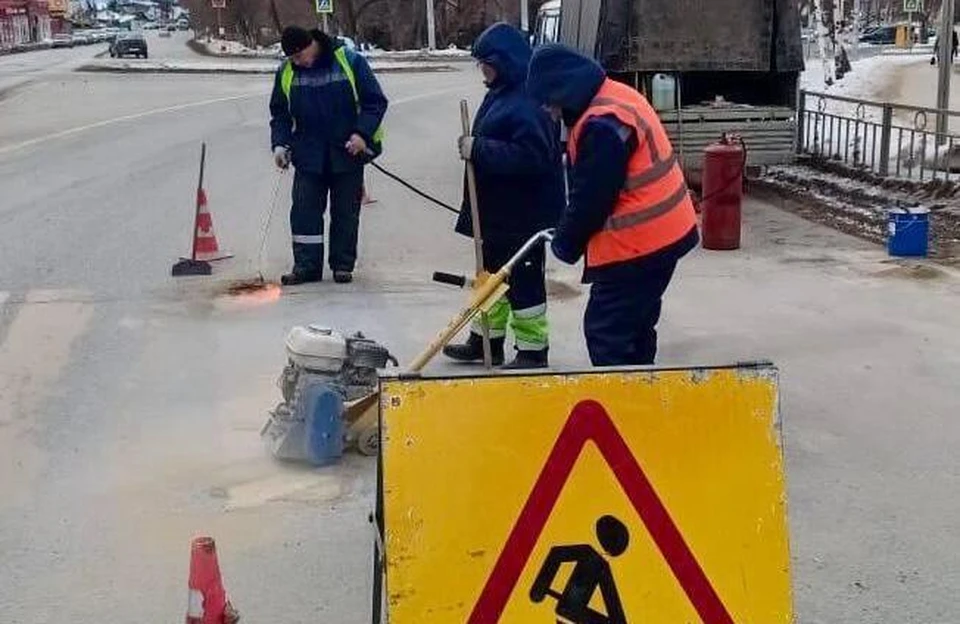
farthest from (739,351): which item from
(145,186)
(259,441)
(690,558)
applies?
(145,186)

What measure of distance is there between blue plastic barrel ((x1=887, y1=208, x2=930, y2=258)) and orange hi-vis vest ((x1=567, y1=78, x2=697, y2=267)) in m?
5.18

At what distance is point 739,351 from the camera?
22.2 ft

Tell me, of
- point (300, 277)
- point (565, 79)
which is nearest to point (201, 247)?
point (300, 277)

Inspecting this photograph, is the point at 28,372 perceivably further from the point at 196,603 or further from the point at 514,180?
the point at 196,603

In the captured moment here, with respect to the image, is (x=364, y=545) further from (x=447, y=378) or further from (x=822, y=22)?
(x=822, y=22)

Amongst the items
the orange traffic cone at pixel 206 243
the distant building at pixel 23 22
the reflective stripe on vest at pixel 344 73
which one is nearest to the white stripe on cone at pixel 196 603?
the reflective stripe on vest at pixel 344 73

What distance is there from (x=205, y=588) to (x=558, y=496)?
3.49 feet

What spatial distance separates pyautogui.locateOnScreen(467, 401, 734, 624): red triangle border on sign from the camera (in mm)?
2900

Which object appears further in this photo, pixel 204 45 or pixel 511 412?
pixel 204 45

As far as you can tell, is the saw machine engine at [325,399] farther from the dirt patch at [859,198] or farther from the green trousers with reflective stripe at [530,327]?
the dirt patch at [859,198]

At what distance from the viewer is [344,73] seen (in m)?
7.89

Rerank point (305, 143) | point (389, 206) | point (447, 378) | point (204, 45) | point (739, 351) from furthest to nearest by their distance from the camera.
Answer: point (204, 45), point (389, 206), point (305, 143), point (739, 351), point (447, 378)

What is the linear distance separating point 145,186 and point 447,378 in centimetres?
1130

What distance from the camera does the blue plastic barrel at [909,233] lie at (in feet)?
29.6
